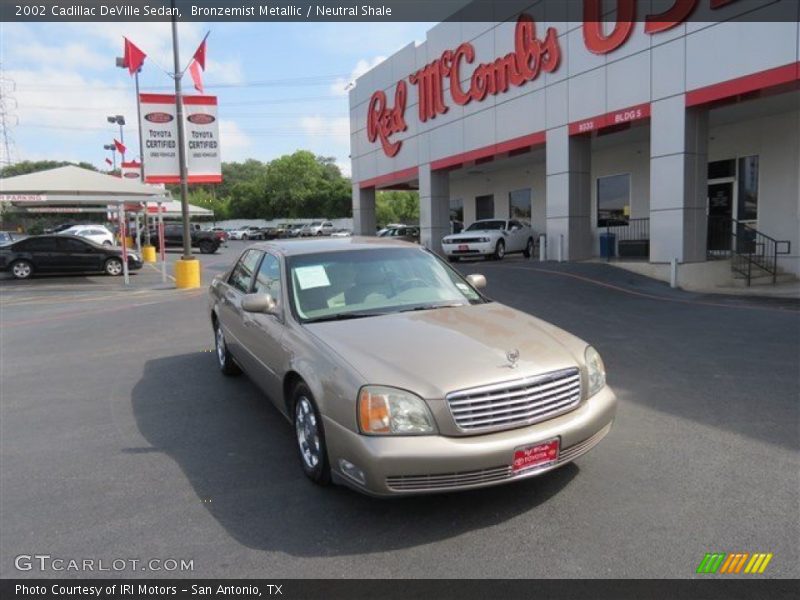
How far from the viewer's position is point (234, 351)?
19.8 feet

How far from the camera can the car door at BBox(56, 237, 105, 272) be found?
2056cm

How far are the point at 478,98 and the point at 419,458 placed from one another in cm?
2017

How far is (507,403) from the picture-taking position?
11.0ft

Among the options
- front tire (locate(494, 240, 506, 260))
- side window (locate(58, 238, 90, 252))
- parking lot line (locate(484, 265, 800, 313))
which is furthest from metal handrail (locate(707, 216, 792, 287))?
side window (locate(58, 238, 90, 252))

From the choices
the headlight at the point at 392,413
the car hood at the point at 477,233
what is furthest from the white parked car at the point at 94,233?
the headlight at the point at 392,413

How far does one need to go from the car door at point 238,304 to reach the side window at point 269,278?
220 mm

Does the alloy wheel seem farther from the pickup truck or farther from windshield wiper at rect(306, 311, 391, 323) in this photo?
the pickup truck

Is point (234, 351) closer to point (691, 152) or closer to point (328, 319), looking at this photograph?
point (328, 319)

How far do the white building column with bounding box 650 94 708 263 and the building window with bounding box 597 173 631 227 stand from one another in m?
6.14

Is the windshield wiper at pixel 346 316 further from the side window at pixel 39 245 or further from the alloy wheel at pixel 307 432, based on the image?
the side window at pixel 39 245

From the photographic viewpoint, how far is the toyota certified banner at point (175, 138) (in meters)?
17.1

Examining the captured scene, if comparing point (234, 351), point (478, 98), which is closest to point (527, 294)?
point (234, 351)

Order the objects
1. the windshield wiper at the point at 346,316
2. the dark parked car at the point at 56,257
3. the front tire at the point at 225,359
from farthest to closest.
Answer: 1. the dark parked car at the point at 56,257
2. the front tire at the point at 225,359
3. the windshield wiper at the point at 346,316

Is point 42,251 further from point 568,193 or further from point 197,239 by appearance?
point 568,193
